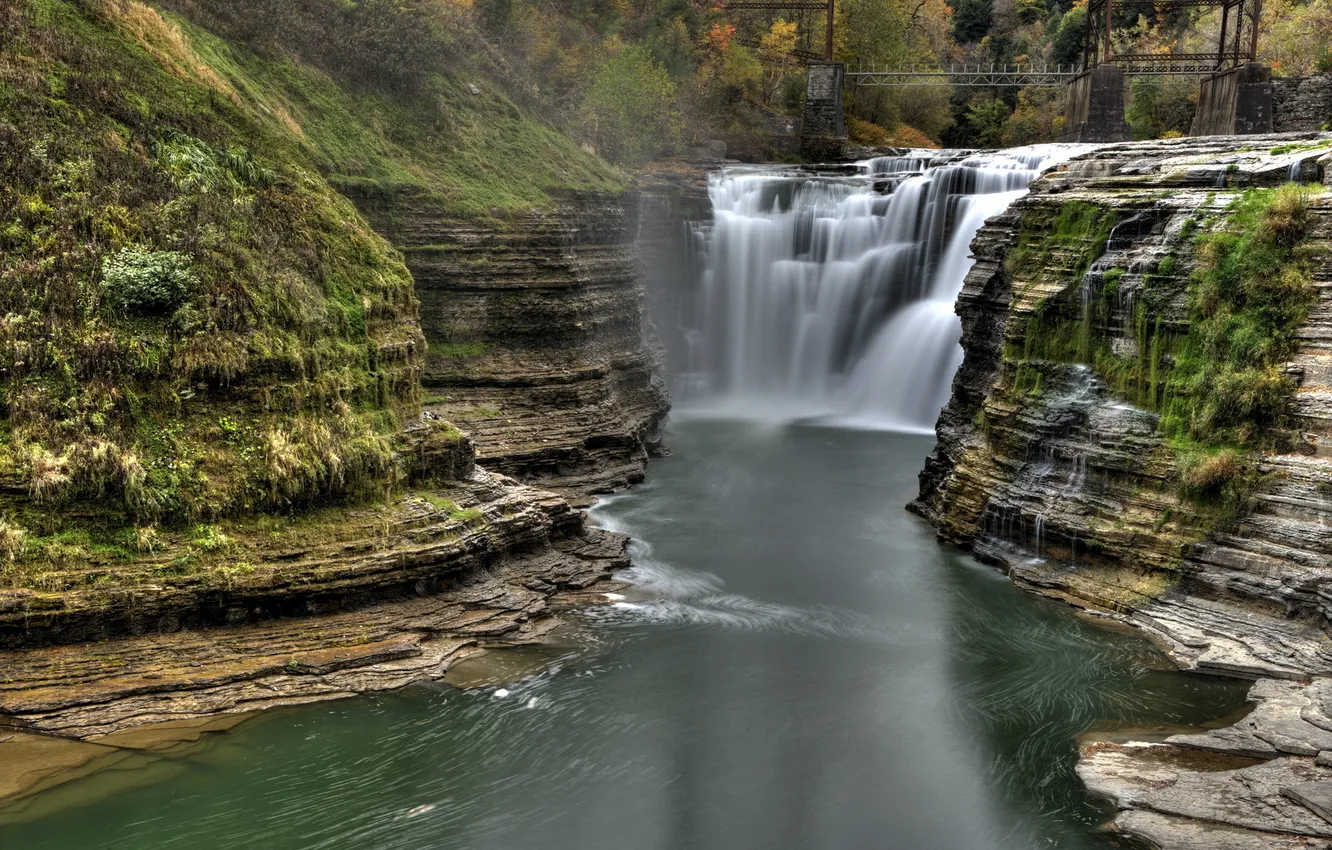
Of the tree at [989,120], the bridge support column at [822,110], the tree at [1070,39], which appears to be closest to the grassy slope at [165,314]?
the bridge support column at [822,110]

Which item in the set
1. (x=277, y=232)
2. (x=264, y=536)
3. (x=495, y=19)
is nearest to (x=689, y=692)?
(x=264, y=536)

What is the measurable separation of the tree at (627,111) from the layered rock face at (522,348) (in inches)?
409

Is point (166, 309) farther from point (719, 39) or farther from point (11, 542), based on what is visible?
point (719, 39)

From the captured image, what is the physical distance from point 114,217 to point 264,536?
480 cm

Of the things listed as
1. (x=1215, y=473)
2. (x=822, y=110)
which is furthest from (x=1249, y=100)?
(x=1215, y=473)

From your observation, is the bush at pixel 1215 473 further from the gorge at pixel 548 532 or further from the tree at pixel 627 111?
the tree at pixel 627 111

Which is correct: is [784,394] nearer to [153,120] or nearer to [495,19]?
[495,19]

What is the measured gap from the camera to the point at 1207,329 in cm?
1572

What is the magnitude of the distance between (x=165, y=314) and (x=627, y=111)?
22.9m

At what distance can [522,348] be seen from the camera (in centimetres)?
2217

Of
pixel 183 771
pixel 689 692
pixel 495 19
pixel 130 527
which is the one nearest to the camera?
pixel 183 771

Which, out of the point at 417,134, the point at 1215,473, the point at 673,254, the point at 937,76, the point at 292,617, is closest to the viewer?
the point at 292,617

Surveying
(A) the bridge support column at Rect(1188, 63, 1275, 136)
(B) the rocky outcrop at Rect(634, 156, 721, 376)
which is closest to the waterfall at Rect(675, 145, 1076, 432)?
(B) the rocky outcrop at Rect(634, 156, 721, 376)

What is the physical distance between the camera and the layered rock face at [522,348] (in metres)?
21.0
